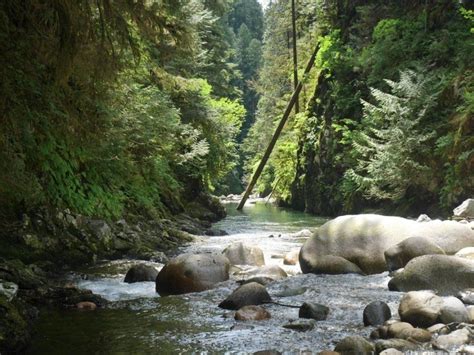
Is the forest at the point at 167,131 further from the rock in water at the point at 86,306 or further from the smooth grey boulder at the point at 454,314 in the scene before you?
the smooth grey boulder at the point at 454,314

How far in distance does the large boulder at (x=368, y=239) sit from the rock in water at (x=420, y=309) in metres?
2.82

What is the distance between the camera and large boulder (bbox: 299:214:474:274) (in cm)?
860

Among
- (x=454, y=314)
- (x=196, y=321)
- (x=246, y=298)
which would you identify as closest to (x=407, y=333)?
(x=454, y=314)

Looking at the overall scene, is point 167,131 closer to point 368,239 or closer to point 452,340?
point 368,239

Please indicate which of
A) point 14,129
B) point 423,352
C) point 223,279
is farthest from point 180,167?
point 423,352

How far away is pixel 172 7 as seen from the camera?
702cm

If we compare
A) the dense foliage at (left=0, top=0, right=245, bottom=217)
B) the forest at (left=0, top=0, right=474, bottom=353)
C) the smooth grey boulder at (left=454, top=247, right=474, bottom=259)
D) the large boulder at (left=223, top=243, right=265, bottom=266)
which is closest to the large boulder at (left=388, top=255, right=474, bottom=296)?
the forest at (left=0, top=0, right=474, bottom=353)

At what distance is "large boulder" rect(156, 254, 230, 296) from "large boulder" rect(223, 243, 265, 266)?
1.67 metres

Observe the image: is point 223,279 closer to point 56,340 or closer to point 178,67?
point 56,340

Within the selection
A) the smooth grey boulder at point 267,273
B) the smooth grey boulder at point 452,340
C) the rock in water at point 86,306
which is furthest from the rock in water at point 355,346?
the smooth grey boulder at point 267,273

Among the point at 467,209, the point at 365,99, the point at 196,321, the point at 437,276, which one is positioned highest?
the point at 365,99

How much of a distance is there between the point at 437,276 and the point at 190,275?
3.62 metres

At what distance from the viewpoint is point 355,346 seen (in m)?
4.68

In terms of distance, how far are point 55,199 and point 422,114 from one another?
410 inches
